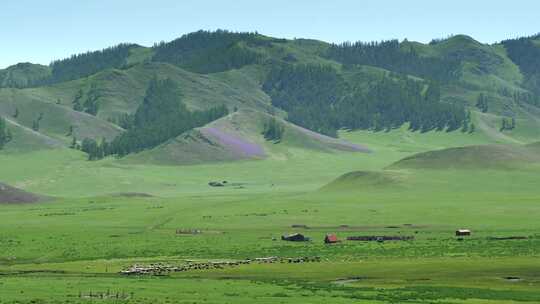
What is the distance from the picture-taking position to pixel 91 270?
113 meters

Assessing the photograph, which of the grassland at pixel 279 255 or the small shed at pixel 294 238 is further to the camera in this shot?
the small shed at pixel 294 238

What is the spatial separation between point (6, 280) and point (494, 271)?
48215 mm

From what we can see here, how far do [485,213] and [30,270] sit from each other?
9890 centimetres

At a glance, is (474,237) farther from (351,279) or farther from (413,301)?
(413,301)

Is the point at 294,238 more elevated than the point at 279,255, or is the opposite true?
the point at 294,238

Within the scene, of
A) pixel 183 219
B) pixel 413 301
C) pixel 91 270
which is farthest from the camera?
pixel 183 219

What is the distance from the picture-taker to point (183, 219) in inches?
7407

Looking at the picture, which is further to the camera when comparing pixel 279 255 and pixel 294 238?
pixel 294 238

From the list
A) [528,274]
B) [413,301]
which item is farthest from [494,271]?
[413,301]

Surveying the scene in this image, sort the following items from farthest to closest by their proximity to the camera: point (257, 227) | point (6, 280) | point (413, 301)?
point (257, 227) < point (6, 280) < point (413, 301)

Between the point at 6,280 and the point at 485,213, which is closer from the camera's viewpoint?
the point at 6,280

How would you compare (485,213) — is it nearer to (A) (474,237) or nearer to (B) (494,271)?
(A) (474,237)

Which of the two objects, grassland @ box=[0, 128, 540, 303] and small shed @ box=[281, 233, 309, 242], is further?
small shed @ box=[281, 233, 309, 242]

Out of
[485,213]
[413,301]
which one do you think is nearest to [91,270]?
[413,301]
